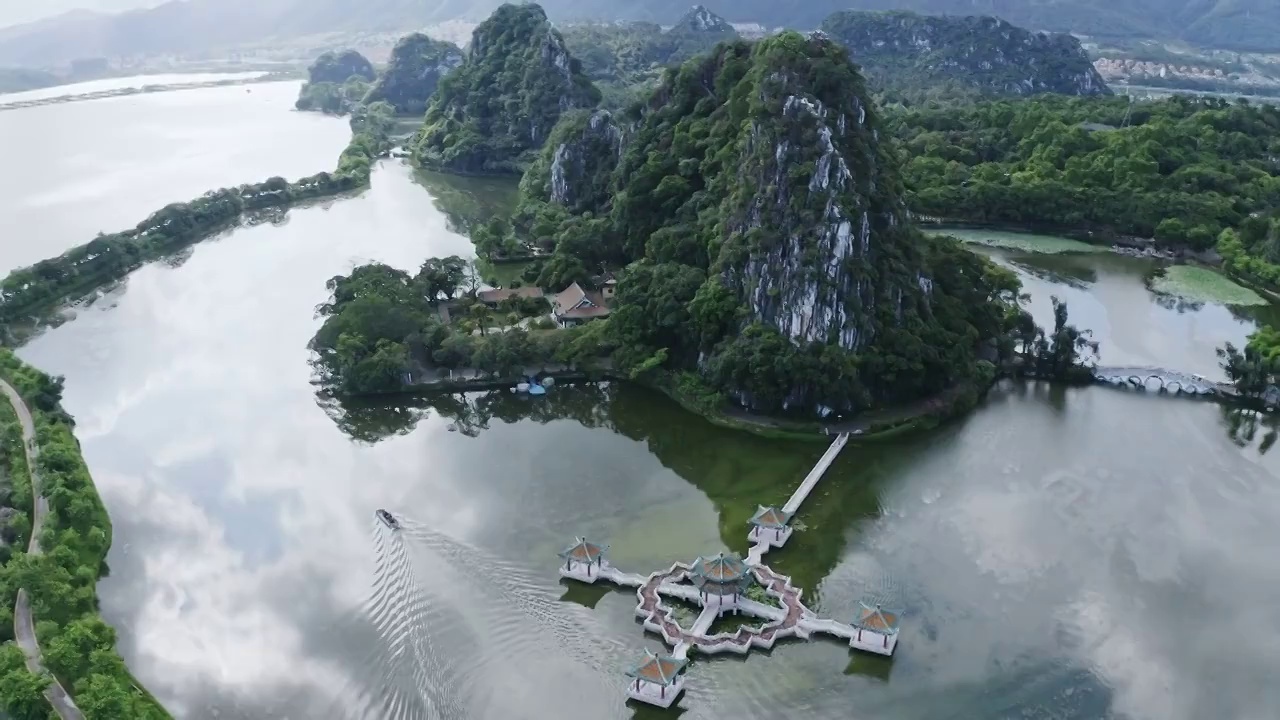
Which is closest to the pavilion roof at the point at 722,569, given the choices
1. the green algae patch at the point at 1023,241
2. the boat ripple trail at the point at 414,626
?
the boat ripple trail at the point at 414,626

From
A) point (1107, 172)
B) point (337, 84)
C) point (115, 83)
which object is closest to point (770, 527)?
point (1107, 172)

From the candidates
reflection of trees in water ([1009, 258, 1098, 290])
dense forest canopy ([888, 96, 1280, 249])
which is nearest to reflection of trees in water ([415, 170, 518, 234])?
dense forest canopy ([888, 96, 1280, 249])

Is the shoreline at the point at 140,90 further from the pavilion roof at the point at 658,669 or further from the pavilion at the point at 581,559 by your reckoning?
the pavilion roof at the point at 658,669

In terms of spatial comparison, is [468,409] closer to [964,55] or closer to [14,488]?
[14,488]

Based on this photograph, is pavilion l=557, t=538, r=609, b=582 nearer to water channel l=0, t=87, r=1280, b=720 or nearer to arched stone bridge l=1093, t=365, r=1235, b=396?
water channel l=0, t=87, r=1280, b=720

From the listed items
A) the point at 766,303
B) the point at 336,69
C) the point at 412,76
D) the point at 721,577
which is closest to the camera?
the point at 721,577
